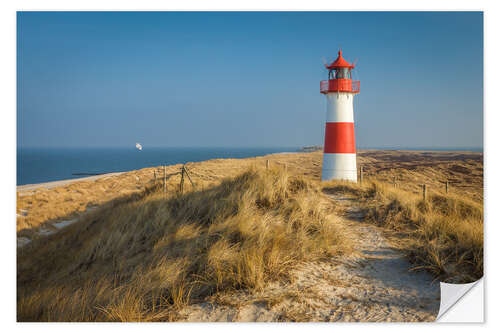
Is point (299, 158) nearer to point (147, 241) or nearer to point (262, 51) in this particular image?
point (262, 51)

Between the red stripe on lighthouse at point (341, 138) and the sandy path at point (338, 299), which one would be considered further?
the red stripe on lighthouse at point (341, 138)

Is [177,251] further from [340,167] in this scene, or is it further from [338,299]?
[340,167]

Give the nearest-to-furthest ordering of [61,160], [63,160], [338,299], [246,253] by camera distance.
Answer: [338,299], [246,253], [61,160], [63,160]

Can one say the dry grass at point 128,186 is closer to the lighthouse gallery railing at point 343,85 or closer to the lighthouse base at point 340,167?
the lighthouse base at point 340,167

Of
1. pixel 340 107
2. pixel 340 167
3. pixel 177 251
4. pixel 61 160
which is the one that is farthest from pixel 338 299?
pixel 340 107

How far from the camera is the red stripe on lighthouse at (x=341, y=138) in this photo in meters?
7.88

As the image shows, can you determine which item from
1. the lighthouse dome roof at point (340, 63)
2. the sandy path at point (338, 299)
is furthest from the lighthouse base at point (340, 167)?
the sandy path at point (338, 299)

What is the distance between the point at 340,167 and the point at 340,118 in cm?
130

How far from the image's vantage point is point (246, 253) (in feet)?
8.72

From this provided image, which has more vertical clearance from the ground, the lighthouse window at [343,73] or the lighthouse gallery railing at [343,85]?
the lighthouse window at [343,73]

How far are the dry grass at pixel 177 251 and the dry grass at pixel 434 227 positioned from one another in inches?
27.5

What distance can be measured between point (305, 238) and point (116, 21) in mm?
3342

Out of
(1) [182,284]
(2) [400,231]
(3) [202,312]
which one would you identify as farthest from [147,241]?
(2) [400,231]

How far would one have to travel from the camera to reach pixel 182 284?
2.46 meters
